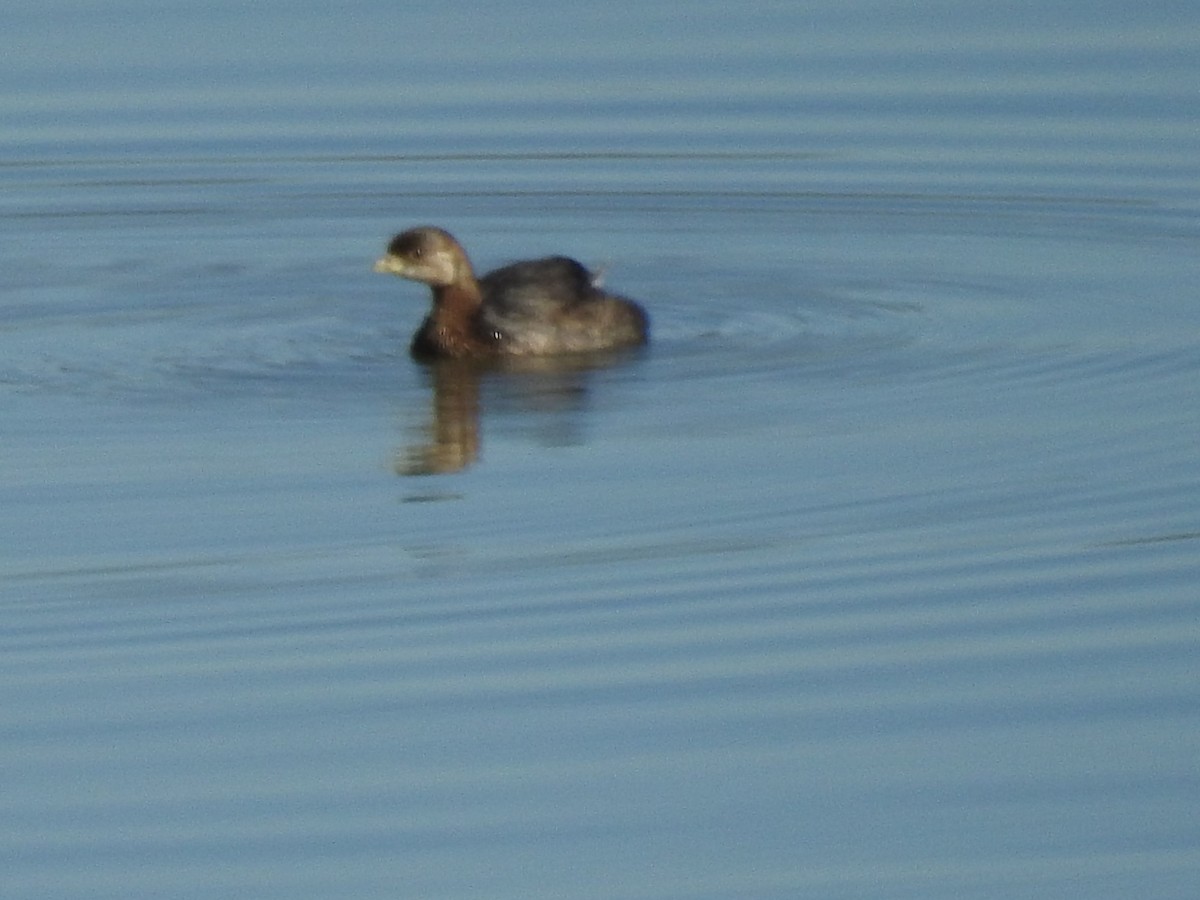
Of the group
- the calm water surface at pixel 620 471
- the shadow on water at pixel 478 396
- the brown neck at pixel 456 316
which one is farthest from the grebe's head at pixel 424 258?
the shadow on water at pixel 478 396

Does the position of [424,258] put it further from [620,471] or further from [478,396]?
[620,471]

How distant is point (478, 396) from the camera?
1481cm

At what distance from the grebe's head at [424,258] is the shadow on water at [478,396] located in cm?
56

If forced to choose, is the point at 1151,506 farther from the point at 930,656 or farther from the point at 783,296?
the point at 783,296

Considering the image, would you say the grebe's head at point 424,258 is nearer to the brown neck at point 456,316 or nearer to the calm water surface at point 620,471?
the brown neck at point 456,316

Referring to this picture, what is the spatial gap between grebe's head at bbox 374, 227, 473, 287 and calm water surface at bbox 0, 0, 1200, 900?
39 centimetres

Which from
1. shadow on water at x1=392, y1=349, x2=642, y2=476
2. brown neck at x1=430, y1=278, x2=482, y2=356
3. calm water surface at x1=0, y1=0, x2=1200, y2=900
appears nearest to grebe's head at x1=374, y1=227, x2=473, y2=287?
brown neck at x1=430, y1=278, x2=482, y2=356

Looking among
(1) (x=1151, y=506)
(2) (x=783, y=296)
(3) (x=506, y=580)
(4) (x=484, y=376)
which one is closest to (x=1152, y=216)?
(2) (x=783, y=296)

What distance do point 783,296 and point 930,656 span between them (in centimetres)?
610

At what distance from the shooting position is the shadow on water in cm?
1334

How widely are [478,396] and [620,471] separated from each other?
205cm

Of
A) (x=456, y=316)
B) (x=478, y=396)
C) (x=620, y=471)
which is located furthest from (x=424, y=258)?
(x=620, y=471)

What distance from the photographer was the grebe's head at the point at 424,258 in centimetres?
1580

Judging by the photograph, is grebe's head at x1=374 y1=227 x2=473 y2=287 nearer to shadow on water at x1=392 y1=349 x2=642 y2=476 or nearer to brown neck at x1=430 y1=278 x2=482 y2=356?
brown neck at x1=430 y1=278 x2=482 y2=356
